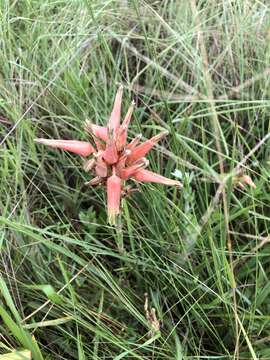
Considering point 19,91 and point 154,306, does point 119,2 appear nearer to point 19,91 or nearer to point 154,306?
point 19,91

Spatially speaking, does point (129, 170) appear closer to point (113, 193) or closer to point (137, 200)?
point (113, 193)

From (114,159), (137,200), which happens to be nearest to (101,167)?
(114,159)

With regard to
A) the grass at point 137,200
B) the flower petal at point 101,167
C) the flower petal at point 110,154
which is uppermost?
the flower petal at point 110,154

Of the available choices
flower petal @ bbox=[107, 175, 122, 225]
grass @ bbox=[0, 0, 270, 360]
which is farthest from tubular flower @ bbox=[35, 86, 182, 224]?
grass @ bbox=[0, 0, 270, 360]

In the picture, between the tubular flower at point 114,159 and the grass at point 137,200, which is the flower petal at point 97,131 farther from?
the grass at point 137,200

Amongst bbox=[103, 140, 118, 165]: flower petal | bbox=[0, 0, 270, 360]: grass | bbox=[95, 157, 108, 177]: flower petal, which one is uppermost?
bbox=[103, 140, 118, 165]: flower petal

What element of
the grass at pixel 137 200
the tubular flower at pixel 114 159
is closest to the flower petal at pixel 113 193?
the tubular flower at pixel 114 159

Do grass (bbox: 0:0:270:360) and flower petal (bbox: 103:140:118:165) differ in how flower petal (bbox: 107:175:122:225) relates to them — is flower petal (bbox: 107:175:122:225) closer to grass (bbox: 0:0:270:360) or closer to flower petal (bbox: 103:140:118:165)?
flower petal (bbox: 103:140:118:165)

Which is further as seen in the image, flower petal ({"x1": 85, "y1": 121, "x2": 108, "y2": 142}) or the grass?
the grass

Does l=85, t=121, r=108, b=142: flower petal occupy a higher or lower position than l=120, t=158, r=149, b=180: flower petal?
higher
